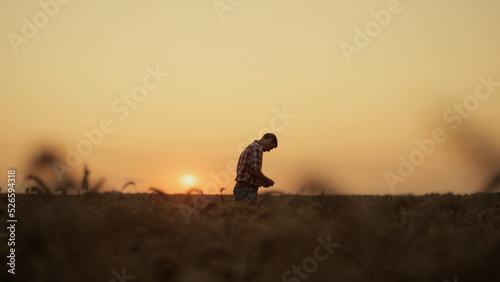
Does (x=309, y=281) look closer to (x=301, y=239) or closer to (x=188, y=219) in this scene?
(x=301, y=239)

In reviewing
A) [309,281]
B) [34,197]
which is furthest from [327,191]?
[34,197]

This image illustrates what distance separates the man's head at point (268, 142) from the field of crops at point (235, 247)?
555 cm

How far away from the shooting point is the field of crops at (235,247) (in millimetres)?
1369

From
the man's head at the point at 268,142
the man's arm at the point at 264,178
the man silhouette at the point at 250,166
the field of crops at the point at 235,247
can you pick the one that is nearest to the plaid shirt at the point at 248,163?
the man silhouette at the point at 250,166

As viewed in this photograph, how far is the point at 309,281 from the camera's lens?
4.53ft
